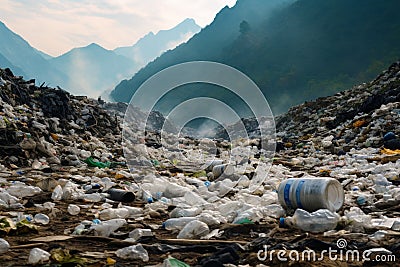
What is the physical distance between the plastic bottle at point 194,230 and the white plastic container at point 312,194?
2.48 feet

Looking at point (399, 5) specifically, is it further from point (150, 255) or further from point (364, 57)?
point (150, 255)

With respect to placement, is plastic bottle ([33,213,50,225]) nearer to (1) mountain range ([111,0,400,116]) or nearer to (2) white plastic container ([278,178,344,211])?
(2) white plastic container ([278,178,344,211])

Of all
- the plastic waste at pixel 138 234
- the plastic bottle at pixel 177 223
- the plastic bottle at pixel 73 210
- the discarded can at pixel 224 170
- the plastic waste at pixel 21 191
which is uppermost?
the discarded can at pixel 224 170

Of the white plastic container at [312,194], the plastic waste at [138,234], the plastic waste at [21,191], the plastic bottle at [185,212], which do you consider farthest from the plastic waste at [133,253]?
the plastic waste at [21,191]

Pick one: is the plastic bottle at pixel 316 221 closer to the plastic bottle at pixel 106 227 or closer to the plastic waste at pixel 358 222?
the plastic waste at pixel 358 222

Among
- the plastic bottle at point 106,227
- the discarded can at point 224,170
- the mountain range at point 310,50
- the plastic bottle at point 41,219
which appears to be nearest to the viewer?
the plastic bottle at point 106,227

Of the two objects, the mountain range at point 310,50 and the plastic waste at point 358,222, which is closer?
the plastic waste at point 358,222

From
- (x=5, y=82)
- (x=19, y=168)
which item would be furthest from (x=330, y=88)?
(x=19, y=168)

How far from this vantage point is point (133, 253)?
6.35ft

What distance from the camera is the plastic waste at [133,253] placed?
193 centimetres

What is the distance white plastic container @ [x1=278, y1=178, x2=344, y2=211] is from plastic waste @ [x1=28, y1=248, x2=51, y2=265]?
66.3 inches

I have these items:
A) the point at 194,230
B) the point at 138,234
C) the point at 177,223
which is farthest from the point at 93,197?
the point at 194,230

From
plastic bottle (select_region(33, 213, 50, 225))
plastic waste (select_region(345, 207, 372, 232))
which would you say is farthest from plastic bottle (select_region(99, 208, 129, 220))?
plastic waste (select_region(345, 207, 372, 232))

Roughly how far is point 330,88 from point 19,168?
3215 centimetres
